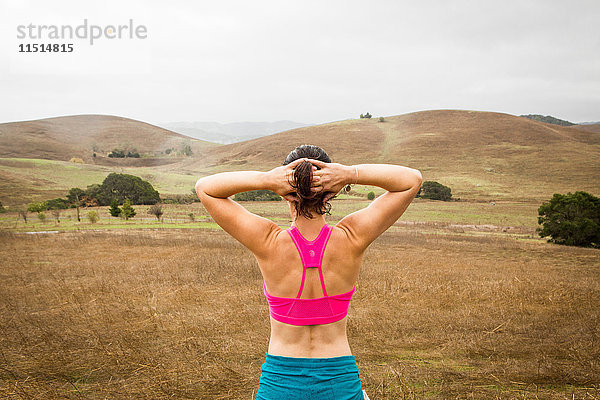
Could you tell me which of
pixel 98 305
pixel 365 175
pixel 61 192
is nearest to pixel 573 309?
pixel 365 175

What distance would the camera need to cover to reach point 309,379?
2.03 metres

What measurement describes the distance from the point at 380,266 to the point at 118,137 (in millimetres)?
99789

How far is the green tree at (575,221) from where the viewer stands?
1964 cm

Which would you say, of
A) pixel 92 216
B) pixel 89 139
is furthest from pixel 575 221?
pixel 89 139

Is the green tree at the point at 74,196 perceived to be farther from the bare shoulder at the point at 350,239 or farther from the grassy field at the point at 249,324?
the bare shoulder at the point at 350,239

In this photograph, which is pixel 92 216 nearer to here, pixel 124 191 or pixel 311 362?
pixel 124 191

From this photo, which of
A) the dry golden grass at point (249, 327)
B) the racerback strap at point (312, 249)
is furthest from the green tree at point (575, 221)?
the racerback strap at point (312, 249)

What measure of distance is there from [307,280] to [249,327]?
628 centimetres

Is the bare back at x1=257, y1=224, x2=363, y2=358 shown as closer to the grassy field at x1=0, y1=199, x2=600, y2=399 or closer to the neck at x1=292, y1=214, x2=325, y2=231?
the neck at x1=292, y1=214, x2=325, y2=231

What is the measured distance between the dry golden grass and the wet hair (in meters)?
3.61

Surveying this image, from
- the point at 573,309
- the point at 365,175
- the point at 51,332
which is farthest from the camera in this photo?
the point at 573,309

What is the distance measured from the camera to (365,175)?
210cm

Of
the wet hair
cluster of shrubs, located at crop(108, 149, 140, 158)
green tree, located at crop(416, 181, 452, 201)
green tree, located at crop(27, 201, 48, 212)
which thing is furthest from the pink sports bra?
cluster of shrubs, located at crop(108, 149, 140, 158)

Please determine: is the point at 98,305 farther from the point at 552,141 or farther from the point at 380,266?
the point at 552,141
